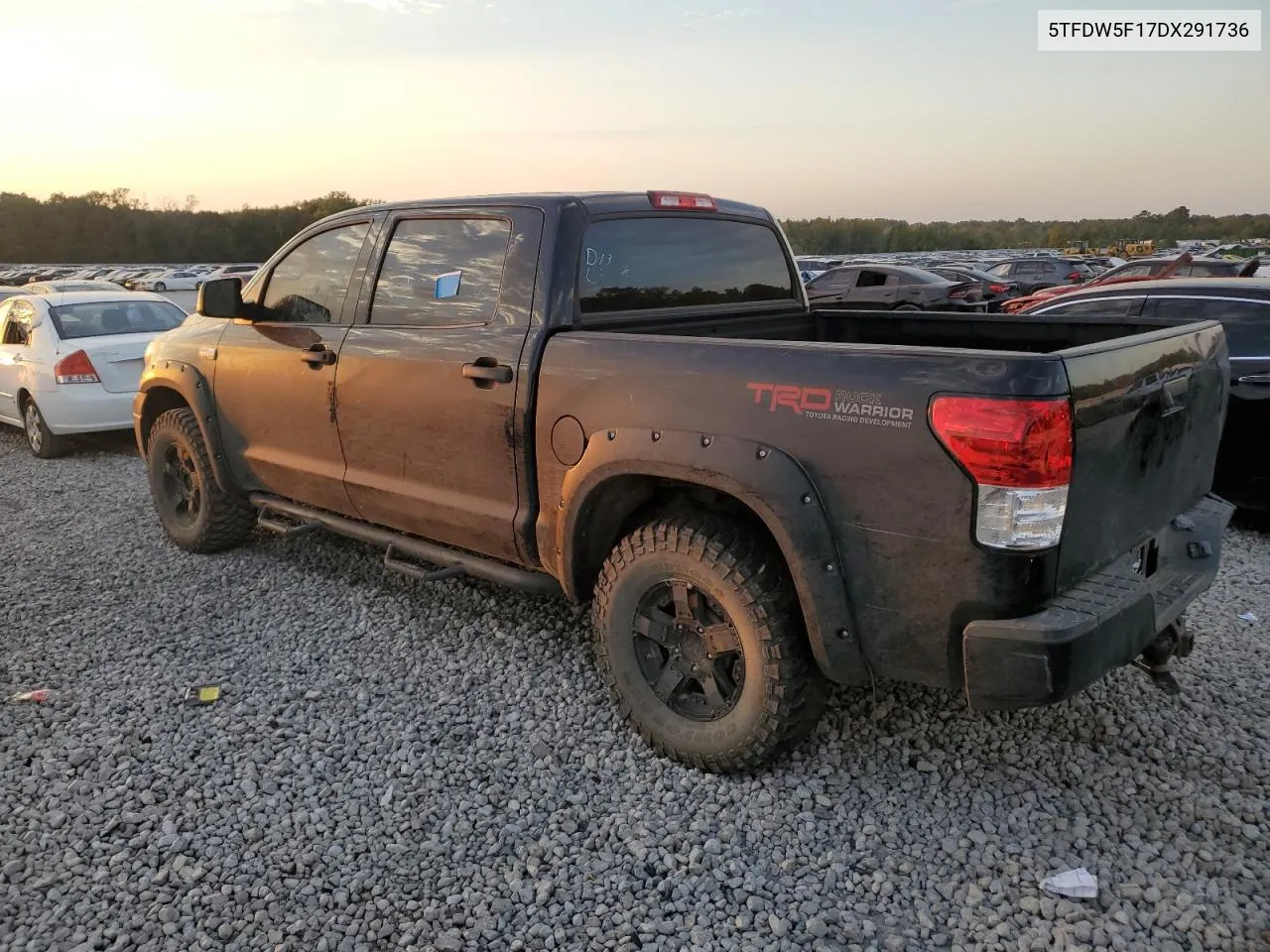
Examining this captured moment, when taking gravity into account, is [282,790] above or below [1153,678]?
below

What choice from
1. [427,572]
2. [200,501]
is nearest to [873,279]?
[200,501]

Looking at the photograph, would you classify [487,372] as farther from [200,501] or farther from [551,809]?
[200,501]

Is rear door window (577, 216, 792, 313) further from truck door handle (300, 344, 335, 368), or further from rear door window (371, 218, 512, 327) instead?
truck door handle (300, 344, 335, 368)

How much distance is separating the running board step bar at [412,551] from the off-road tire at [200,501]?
23cm

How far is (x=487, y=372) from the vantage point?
357 centimetres

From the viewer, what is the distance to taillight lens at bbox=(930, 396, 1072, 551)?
235 centimetres

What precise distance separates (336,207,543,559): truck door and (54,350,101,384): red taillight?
5.75 meters

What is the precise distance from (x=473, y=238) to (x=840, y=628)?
7.43ft

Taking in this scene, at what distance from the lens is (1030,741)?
11.0 ft

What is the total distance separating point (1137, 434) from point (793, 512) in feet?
3.57

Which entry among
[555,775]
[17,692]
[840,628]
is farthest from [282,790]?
[840,628]

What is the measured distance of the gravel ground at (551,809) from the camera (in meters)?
2.55

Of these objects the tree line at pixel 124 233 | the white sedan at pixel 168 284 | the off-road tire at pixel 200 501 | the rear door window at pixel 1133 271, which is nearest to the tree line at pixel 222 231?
the tree line at pixel 124 233

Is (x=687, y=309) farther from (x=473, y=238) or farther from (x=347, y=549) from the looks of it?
(x=347, y=549)
